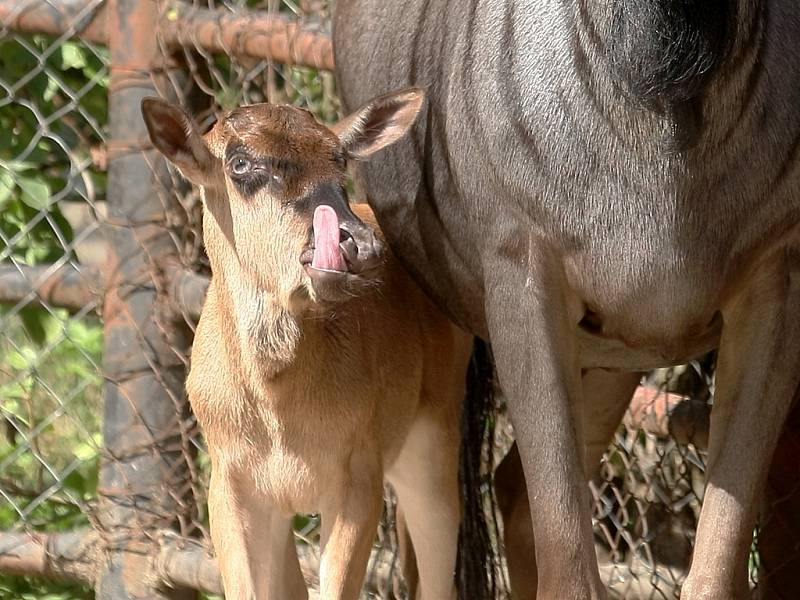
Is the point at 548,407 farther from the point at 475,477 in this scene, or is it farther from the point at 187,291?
the point at 187,291

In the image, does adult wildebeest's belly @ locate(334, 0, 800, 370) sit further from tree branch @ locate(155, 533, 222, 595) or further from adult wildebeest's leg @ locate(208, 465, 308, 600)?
tree branch @ locate(155, 533, 222, 595)

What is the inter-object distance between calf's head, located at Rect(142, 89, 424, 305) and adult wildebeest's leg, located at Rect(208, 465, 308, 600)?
1.57 feet

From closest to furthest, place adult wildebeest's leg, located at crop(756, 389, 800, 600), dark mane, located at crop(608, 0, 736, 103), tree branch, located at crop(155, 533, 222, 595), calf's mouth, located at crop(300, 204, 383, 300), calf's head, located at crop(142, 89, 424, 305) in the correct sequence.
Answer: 1. dark mane, located at crop(608, 0, 736, 103)
2. calf's mouth, located at crop(300, 204, 383, 300)
3. calf's head, located at crop(142, 89, 424, 305)
4. adult wildebeest's leg, located at crop(756, 389, 800, 600)
5. tree branch, located at crop(155, 533, 222, 595)

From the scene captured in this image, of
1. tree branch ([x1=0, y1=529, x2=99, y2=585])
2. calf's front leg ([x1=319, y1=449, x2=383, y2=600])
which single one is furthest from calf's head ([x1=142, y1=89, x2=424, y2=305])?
tree branch ([x1=0, y1=529, x2=99, y2=585])

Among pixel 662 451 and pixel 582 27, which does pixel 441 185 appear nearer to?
pixel 582 27

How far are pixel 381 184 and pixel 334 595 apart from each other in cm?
90

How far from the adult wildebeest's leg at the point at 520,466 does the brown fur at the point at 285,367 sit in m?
0.47

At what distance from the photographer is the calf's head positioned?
305 cm

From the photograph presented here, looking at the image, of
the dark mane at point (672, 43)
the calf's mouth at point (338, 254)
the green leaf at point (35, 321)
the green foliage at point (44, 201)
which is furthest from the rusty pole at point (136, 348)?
the dark mane at point (672, 43)

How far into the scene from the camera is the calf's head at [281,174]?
305 cm

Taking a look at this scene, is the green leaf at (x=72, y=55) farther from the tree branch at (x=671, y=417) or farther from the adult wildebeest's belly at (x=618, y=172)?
the adult wildebeest's belly at (x=618, y=172)

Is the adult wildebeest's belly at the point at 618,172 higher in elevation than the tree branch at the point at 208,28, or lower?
lower

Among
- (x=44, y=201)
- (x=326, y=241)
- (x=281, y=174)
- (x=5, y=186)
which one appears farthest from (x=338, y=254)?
(x=5, y=186)

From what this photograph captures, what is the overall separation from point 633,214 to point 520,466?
1.26 metres
